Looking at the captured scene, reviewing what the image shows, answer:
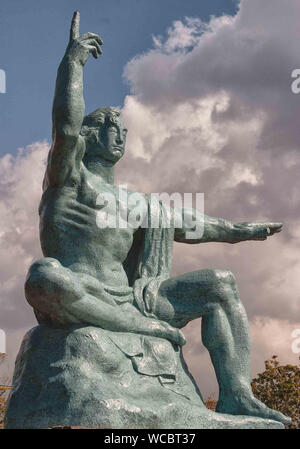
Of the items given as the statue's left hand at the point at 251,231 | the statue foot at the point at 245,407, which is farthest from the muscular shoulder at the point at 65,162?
the statue foot at the point at 245,407

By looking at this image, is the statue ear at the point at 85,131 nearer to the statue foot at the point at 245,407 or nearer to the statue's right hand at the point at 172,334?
the statue's right hand at the point at 172,334

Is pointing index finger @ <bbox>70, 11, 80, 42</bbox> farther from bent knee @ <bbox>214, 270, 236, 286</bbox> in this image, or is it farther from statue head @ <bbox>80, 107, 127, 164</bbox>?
bent knee @ <bbox>214, 270, 236, 286</bbox>

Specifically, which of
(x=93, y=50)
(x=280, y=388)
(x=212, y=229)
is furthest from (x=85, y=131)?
(x=280, y=388)

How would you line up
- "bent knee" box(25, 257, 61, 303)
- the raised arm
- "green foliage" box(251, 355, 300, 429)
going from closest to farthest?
"bent knee" box(25, 257, 61, 303)
the raised arm
"green foliage" box(251, 355, 300, 429)

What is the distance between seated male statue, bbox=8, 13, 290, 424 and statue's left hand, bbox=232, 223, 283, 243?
90 cm

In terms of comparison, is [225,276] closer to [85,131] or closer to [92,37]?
[85,131]

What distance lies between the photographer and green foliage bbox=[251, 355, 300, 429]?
2189 cm

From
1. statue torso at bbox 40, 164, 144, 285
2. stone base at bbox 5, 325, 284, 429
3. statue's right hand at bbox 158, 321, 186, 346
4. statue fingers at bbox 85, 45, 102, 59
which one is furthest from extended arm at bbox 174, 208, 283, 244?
statue fingers at bbox 85, 45, 102, 59

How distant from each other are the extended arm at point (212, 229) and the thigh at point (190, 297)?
82 centimetres

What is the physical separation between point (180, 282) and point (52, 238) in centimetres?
157

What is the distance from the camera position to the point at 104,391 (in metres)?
6.17

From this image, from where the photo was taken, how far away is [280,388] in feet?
74.1

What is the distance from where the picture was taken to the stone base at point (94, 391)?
609cm

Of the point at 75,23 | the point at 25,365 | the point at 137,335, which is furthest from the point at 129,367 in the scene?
the point at 75,23
